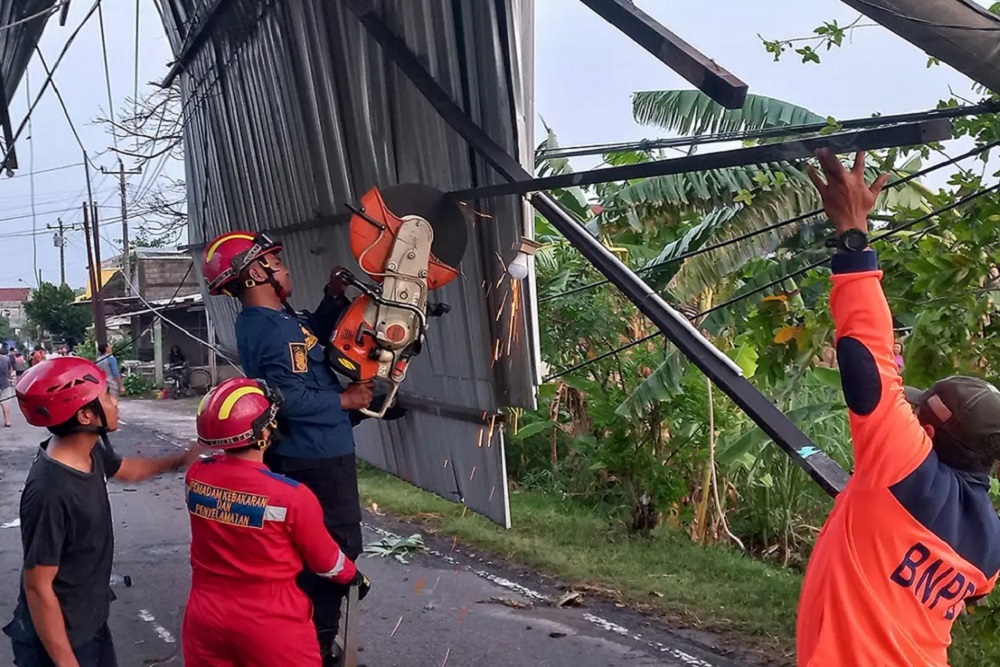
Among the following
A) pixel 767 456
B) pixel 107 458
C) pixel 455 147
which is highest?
pixel 455 147

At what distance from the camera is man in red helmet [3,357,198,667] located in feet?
9.98

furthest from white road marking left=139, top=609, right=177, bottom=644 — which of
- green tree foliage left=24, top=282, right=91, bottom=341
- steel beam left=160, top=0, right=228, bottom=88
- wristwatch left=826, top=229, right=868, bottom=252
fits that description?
green tree foliage left=24, top=282, right=91, bottom=341

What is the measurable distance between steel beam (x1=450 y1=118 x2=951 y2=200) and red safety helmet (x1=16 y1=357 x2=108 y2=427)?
186 cm

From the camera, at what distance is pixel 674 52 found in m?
2.82

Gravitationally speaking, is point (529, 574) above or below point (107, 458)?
below

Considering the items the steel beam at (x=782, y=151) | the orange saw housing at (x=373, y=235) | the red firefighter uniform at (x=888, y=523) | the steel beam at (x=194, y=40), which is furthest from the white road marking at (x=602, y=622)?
the steel beam at (x=194, y=40)

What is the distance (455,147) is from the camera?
4.82 meters

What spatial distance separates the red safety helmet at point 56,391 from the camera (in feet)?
10.3

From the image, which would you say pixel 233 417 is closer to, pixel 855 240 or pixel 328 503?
pixel 328 503

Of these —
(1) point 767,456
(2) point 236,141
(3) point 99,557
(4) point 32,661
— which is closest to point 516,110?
(3) point 99,557

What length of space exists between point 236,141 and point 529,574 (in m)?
4.24

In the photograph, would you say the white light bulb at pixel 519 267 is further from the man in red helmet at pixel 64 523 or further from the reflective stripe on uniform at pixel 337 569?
the man in red helmet at pixel 64 523

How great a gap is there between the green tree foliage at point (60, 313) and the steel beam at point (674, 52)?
1736 inches

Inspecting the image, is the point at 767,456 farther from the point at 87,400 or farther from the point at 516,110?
the point at 87,400
